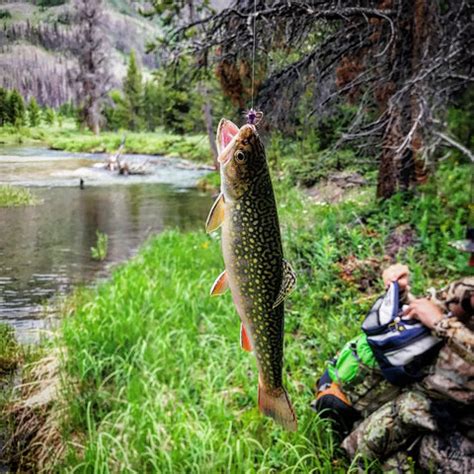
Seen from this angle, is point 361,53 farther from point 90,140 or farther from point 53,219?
point 53,219

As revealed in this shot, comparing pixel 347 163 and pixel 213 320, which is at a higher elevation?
pixel 347 163

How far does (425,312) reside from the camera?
11.3 feet

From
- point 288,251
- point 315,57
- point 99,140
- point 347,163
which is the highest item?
point 315,57

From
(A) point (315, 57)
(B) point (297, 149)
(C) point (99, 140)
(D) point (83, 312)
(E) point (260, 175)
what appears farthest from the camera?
(B) point (297, 149)

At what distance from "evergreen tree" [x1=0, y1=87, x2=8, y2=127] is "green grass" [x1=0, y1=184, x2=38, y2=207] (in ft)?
1.21

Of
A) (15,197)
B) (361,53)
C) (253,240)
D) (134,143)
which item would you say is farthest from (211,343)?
(361,53)

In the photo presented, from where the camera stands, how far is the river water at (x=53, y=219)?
297 centimetres

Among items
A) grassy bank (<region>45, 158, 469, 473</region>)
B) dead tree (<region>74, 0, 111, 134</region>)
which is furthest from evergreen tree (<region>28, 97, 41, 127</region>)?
grassy bank (<region>45, 158, 469, 473</region>)

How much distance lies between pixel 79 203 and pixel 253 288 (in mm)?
3052

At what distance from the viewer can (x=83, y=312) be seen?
5.21 metres

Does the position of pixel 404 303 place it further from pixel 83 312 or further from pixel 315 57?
pixel 315 57

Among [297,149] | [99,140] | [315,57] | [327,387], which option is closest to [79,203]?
[99,140]

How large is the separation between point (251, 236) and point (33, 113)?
95.7 inches

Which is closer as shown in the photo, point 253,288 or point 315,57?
point 253,288
